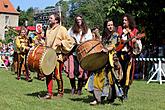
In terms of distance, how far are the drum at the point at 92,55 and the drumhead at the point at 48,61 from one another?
74 cm

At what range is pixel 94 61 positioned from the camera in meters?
8.51

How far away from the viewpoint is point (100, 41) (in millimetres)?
8414

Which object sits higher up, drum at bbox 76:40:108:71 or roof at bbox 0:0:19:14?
roof at bbox 0:0:19:14

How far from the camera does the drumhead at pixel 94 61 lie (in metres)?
8.41

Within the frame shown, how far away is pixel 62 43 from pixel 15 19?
305 feet

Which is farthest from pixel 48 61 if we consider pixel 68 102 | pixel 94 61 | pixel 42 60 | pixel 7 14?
pixel 7 14

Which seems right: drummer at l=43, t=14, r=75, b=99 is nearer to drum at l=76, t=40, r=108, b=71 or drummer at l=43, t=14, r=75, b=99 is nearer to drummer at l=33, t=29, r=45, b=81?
drummer at l=33, t=29, r=45, b=81

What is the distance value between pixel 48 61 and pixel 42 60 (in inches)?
5.8

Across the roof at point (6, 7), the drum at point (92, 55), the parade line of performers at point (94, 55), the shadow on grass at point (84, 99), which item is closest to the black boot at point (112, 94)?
the parade line of performers at point (94, 55)

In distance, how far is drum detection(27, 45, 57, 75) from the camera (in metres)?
8.88

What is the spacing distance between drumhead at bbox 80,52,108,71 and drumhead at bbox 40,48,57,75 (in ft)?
2.53

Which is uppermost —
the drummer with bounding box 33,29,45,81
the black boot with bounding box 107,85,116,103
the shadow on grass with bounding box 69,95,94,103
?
the drummer with bounding box 33,29,45,81

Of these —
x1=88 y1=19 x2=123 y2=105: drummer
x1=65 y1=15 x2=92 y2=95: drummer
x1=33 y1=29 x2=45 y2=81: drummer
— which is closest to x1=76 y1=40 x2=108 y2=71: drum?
x1=88 y1=19 x2=123 y2=105: drummer

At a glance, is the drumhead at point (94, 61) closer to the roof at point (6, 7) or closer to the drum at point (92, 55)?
the drum at point (92, 55)
